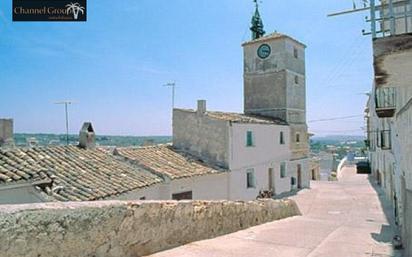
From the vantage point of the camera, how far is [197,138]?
77.2 ft

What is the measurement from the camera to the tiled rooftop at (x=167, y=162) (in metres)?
17.9

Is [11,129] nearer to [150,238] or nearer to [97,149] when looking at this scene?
[97,149]

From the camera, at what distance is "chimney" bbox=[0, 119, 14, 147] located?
12876mm

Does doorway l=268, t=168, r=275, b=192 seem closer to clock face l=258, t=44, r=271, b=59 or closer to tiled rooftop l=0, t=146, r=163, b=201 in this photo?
clock face l=258, t=44, r=271, b=59

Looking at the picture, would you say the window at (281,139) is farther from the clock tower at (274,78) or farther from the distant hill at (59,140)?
the distant hill at (59,140)

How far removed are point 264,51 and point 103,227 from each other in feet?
87.8

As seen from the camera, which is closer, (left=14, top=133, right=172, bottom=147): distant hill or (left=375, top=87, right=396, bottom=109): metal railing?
(left=375, top=87, right=396, bottom=109): metal railing

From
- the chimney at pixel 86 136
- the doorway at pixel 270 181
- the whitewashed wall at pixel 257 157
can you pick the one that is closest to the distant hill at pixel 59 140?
the chimney at pixel 86 136

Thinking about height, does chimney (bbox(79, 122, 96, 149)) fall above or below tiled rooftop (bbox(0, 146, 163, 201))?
above

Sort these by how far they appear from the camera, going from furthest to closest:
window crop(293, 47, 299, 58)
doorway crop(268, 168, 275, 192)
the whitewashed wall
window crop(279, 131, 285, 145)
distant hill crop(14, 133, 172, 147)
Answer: window crop(293, 47, 299, 58)
window crop(279, 131, 285, 145)
doorway crop(268, 168, 275, 192)
the whitewashed wall
distant hill crop(14, 133, 172, 147)

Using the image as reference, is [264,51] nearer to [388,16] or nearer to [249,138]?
[249,138]

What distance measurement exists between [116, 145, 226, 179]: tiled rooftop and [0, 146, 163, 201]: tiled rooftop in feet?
3.19

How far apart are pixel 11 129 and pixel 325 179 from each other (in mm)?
32342

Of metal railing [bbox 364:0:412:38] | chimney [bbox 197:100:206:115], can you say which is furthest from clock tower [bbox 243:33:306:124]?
metal railing [bbox 364:0:412:38]
